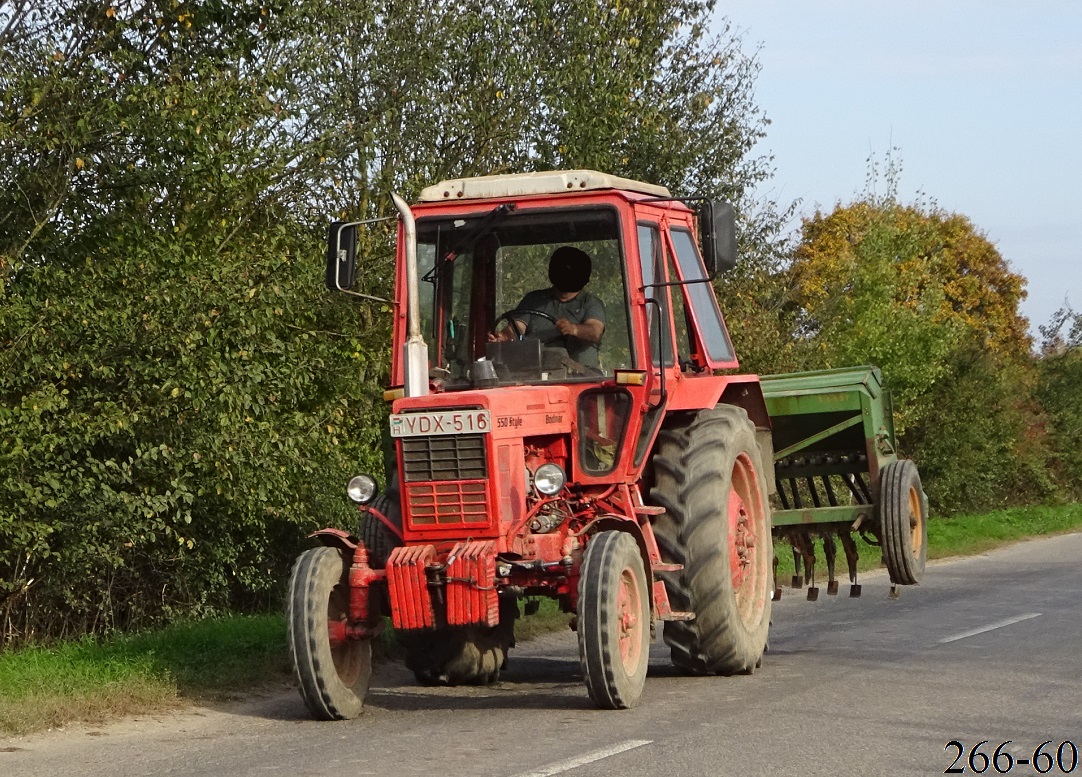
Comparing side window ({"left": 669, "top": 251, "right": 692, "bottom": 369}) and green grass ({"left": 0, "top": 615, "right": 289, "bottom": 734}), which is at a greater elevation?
side window ({"left": 669, "top": 251, "right": 692, "bottom": 369})

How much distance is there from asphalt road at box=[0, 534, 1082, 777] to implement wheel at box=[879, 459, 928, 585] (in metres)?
0.55

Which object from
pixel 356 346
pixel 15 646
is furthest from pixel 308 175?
pixel 15 646

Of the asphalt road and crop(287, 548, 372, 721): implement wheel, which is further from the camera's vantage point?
crop(287, 548, 372, 721): implement wheel

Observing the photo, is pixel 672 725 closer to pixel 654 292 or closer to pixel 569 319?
pixel 569 319

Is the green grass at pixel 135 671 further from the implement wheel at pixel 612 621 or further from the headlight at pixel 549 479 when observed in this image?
the implement wheel at pixel 612 621

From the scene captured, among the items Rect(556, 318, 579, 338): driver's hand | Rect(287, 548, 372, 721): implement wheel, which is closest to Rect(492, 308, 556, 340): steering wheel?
Rect(556, 318, 579, 338): driver's hand

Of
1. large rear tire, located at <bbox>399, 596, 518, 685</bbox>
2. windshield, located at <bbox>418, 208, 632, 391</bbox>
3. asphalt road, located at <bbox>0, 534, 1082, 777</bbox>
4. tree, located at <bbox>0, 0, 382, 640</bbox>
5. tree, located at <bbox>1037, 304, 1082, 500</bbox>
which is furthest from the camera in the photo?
tree, located at <bbox>1037, 304, 1082, 500</bbox>

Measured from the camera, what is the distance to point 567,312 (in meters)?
9.51

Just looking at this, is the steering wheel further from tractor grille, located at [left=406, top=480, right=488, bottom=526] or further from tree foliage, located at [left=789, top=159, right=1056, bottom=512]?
tree foliage, located at [left=789, top=159, right=1056, bottom=512]

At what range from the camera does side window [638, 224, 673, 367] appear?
31.2ft

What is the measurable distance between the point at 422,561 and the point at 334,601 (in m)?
0.70

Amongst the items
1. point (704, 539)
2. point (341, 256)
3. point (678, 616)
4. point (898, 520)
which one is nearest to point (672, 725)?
point (678, 616)

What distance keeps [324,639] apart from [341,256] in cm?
221

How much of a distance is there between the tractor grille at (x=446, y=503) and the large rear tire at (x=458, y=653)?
4.02 feet
